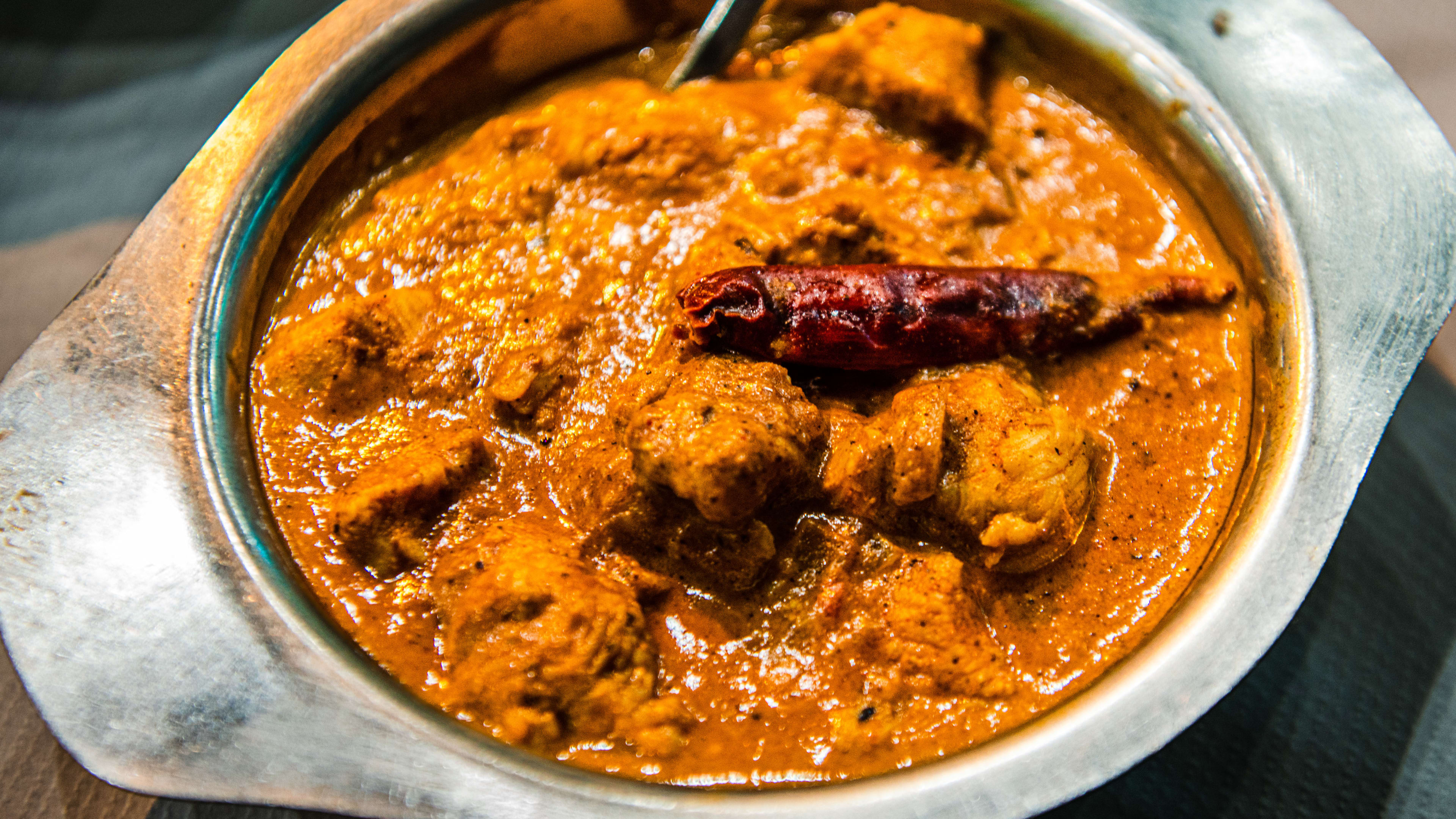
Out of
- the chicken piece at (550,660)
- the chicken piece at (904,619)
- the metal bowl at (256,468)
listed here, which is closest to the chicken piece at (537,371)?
the chicken piece at (550,660)

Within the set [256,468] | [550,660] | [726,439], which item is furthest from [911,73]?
[256,468]

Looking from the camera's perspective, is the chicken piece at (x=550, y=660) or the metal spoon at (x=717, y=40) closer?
the chicken piece at (x=550, y=660)

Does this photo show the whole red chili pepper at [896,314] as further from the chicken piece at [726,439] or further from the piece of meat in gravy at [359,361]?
the piece of meat in gravy at [359,361]

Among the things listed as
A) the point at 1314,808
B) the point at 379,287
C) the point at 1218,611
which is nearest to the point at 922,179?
the point at 1218,611

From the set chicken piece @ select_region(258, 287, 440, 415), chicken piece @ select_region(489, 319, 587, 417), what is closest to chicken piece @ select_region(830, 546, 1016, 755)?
chicken piece @ select_region(489, 319, 587, 417)

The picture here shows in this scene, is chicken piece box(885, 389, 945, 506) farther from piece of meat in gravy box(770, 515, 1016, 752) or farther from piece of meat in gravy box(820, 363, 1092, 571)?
piece of meat in gravy box(770, 515, 1016, 752)

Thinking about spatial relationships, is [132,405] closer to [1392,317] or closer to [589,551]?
[589,551]
